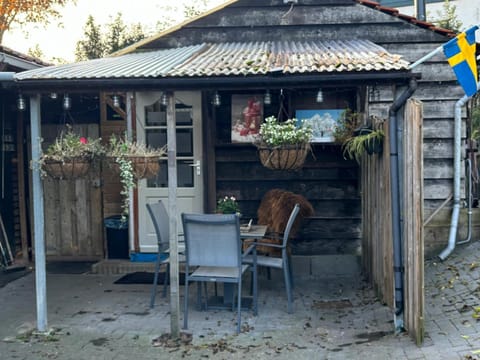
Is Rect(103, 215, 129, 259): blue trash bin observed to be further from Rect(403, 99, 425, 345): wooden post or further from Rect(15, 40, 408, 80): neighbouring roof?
Rect(403, 99, 425, 345): wooden post

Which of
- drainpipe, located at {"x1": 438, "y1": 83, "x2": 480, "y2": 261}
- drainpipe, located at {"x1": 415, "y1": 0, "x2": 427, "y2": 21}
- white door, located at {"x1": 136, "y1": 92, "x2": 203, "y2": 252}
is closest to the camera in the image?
drainpipe, located at {"x1": 438, "y1": 83, "x2": 480, "y2": 261}

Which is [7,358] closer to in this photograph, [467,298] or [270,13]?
[467,298]

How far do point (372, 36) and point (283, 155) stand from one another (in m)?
2.83

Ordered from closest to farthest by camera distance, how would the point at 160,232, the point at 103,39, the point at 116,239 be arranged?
1. the point at 160,232
2. the point at 116,239
3. the point at 103,39

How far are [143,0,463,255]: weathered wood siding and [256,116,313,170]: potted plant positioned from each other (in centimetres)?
186

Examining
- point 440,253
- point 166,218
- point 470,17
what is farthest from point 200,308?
point 470,17

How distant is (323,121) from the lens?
6469 millimetres

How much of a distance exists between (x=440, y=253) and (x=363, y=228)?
1124 mm

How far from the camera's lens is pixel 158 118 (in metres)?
6.85

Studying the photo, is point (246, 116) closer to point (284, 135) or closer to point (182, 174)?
point (182, 174)

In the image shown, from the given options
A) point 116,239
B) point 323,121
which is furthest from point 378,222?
point 116,239

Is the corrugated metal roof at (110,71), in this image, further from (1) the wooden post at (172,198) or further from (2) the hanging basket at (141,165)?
(2) the hanging basket at (141,165)

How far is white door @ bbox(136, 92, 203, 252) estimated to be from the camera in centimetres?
675

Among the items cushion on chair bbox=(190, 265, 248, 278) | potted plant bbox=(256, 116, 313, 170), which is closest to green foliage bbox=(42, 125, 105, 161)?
cushion on chair bbox=(190, 265, 248, 278)
